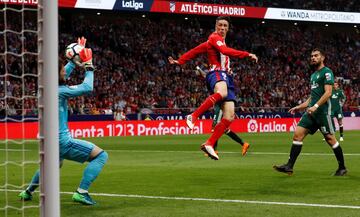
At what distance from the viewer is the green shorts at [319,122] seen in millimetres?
13055

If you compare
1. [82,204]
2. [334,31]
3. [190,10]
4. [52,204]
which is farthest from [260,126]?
[52,204]

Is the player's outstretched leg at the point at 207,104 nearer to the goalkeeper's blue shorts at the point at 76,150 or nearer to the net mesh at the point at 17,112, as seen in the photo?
the net mesh at the point at 17,112

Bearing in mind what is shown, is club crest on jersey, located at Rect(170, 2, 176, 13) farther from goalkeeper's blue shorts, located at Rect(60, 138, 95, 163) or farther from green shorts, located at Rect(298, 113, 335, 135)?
goalkeeper's blue shorts, located at Rect(60, 138, 95, 163)

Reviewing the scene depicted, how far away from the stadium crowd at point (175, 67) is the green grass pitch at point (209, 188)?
16.6 metres

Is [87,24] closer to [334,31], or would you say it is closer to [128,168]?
[334,31]

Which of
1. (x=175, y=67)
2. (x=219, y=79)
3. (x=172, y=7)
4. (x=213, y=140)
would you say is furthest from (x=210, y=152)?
(x=172, y=7)

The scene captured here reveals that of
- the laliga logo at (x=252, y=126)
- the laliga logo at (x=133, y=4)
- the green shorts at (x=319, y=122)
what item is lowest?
the laliga logo at (x=252, y=126)

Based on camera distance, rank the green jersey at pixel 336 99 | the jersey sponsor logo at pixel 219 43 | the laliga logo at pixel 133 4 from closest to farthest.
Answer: the jersey sponsor logo at pixel 219 43, the green jersey at pixel 336 99, the laliga logo at pixel 133 4

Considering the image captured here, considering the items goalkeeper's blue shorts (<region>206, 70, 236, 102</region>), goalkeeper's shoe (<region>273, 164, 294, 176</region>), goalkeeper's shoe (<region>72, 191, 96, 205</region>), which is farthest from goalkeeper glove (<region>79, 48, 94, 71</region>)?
goalkeeper's shoe (<region>273, 164, 294, 176</region>)

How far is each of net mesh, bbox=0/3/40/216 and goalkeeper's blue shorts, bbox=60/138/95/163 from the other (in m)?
0.40

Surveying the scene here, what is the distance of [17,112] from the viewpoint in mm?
31188

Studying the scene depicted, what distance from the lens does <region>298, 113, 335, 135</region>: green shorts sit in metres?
13.1

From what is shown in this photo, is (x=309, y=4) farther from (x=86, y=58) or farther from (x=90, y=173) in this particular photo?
(x=86, y=58)

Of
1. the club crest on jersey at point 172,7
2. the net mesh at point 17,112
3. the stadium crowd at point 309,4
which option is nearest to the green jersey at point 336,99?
the net mesh at point 17,112
